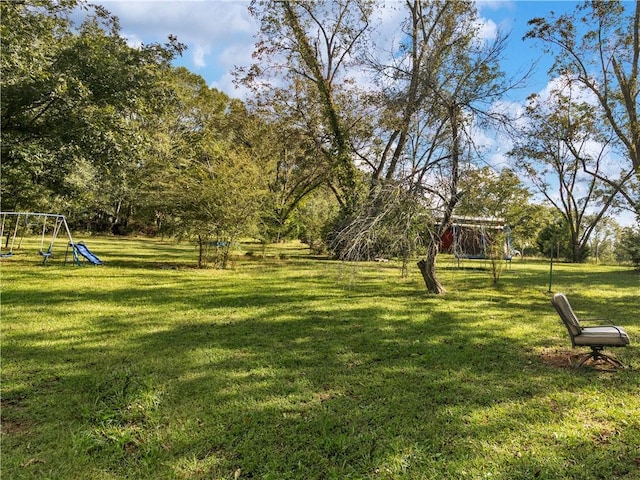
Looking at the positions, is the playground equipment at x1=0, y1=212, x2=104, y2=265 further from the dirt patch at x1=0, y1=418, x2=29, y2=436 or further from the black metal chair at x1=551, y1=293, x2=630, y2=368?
the black metal chair at x1=551, y1=293, x2=630, y2=368

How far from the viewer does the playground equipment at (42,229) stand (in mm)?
12367

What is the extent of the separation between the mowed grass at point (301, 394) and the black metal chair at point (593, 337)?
0.96ft

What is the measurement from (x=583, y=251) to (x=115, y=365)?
33.4m

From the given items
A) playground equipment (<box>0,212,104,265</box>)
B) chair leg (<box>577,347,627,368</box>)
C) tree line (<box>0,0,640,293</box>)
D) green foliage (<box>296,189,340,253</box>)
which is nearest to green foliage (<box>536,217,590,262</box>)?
tree line (<box>0,0,640,293</box>)

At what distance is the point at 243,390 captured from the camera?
3826mm

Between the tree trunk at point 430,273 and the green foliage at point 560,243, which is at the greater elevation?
the green foliage at point 560,243

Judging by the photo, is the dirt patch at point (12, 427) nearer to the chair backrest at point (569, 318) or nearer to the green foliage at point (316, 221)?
the chair backrest at point (569, 318)

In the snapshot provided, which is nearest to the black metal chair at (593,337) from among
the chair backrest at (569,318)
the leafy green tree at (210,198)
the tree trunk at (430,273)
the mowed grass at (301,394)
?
the chair backrest at (569,318)

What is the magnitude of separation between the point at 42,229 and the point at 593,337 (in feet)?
71.1

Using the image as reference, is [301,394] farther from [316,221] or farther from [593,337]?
[316,221]

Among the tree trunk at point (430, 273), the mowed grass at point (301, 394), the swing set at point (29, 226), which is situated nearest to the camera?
the mowed grass at point (301, 394)

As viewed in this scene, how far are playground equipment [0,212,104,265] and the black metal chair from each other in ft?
42.9

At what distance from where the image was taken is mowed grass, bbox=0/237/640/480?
8.93ft

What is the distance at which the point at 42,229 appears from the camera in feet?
59.8
